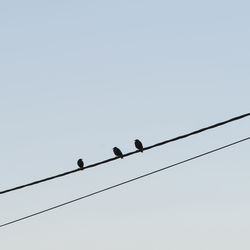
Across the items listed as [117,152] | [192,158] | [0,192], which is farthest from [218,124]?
[117,152]

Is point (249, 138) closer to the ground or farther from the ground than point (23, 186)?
closer to the ground

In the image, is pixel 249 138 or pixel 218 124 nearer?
pixel 218 124

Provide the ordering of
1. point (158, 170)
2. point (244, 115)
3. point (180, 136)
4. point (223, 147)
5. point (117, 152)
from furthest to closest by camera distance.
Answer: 1. point (117, 152)
2. point (158, 170)
3. point (223, 147)
4. point (180, 136)
5. point (244, 115)

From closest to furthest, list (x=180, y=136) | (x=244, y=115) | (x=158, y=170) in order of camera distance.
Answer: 1. (x=244, y=115)
2. (x=180, y=136)
3. (x=158, y=170)

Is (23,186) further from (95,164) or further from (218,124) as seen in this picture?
(218,124)

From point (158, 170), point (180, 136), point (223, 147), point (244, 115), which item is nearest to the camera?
point (244, 115)

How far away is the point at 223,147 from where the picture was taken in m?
11.4

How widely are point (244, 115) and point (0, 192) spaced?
5.67 metres

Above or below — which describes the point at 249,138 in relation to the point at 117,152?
below

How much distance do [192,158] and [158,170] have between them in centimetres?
87

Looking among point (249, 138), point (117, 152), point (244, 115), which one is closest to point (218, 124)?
point (244, 115)

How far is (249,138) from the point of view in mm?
10836

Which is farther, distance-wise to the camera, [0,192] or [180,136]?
[0,192]

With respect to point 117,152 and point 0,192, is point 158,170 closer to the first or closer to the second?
point 0,192
